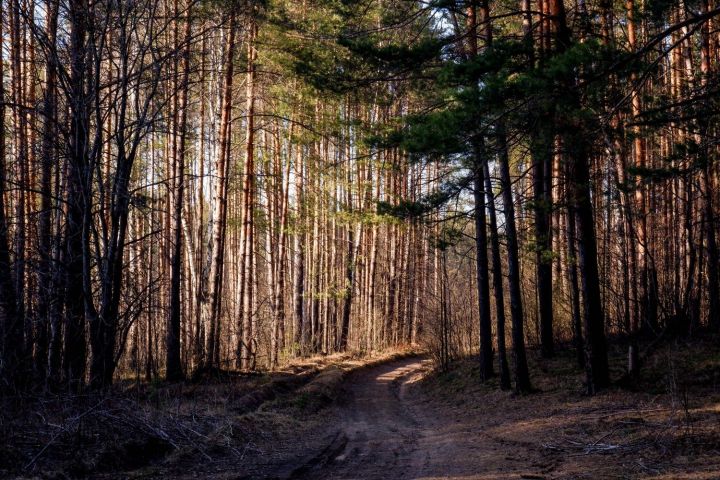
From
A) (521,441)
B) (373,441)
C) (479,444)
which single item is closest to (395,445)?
(373,441)

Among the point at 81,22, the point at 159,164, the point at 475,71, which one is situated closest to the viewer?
the point at 81,22

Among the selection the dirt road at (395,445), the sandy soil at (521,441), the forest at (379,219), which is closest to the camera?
the sandy soil at (521,441)

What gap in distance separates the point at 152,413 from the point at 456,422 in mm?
5870

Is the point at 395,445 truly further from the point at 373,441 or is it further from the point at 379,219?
the point at 379,219

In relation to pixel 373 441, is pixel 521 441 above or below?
above

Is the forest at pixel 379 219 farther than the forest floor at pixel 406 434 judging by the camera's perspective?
Yes

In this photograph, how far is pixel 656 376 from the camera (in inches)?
452

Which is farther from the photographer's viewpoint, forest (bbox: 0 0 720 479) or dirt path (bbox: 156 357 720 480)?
forest (bbox: 0 0 720 479)

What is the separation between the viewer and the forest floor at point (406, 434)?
670 cm

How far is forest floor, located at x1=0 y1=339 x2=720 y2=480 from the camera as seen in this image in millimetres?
6703

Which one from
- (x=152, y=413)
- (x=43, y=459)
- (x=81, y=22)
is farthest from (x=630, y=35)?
(x=43, y=459)

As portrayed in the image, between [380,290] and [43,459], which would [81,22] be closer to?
[43,459]

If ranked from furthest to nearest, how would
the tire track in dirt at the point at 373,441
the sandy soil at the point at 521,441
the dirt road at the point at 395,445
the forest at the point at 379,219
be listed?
the forest at the point at 379,219 < the tire track in dirt at the point at 373,441 < the dirt road at the point at 395,445 < the sandy soil at the point at 521,441

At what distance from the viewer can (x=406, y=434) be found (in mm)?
10547
